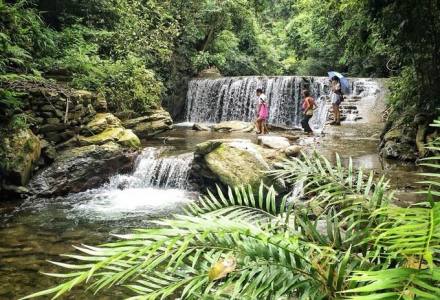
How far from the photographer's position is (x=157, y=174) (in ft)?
33.0

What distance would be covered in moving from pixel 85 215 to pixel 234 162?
2929mm

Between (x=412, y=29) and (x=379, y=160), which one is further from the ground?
(x=412, y=29)

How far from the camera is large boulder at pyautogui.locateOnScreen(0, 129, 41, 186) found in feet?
25.7

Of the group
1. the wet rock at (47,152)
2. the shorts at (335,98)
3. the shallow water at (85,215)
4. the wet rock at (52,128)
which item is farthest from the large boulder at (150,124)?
the shorts at (335,98)

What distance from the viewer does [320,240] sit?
2045 mm

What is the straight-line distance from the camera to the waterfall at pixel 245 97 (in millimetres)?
17562

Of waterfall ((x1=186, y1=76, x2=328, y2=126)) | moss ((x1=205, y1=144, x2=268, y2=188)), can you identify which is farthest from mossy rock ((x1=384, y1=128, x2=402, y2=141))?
waterfall ((x1=186, y1=76, x2=328, y2=126))

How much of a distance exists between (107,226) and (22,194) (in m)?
2.44

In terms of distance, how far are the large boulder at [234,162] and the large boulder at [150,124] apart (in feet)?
14.9

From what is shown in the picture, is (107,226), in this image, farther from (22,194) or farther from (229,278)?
(229,278)

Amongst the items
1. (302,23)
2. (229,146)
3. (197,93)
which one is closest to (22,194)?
(229,146)

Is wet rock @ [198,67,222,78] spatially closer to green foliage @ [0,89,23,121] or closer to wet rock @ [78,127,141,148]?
wet rock @ [78,127,141,148]

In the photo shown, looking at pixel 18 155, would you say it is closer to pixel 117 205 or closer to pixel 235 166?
pixel 117 205

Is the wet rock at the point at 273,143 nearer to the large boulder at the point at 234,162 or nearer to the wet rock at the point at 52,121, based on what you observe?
the large boulder at the point at 234,162
